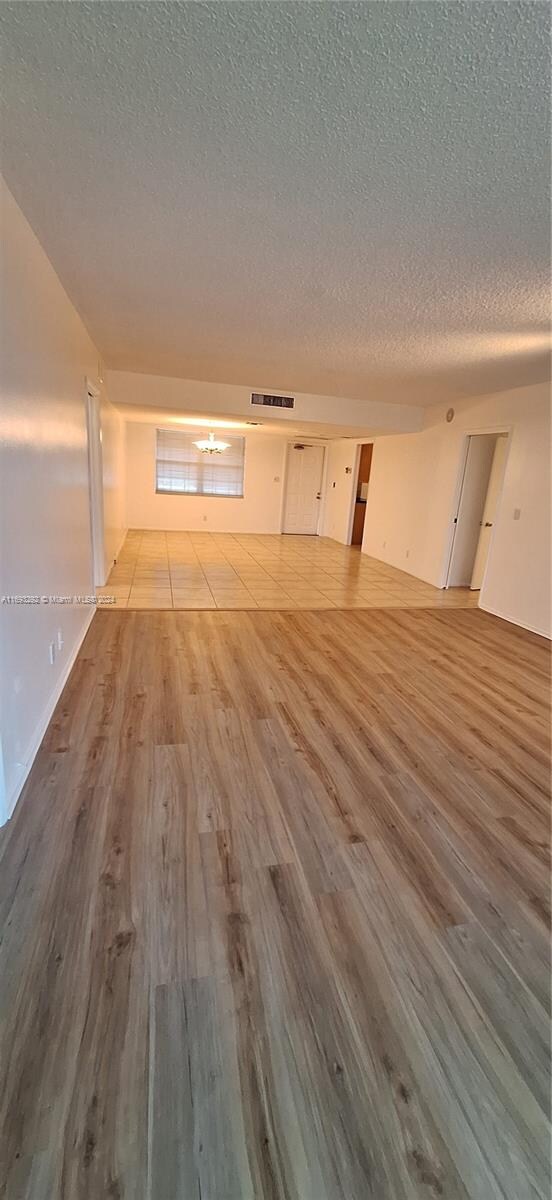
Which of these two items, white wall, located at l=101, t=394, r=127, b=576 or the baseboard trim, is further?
white wall, located at l=101, t=394, r=127, b=576

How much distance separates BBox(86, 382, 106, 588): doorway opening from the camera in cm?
430

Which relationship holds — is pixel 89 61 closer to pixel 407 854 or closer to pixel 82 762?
pixel 82 762

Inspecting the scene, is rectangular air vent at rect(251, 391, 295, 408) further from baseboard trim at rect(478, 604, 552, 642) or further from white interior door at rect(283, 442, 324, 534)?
white interior door at rect(283, 442, 324, 534)

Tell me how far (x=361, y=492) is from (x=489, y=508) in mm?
3425

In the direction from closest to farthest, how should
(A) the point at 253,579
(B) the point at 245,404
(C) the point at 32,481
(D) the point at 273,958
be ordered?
1. (D) the point at 273,958
2. (C) the point at 32,481
3. (B) the point at 245,404
4. (A) the point at 253,579

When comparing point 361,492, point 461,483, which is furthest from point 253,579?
point 361,492

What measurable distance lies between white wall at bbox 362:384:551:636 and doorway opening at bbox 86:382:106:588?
4204mm

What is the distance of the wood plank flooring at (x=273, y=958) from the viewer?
100cm

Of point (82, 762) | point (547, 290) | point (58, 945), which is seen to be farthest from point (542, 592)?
point (58, 945)

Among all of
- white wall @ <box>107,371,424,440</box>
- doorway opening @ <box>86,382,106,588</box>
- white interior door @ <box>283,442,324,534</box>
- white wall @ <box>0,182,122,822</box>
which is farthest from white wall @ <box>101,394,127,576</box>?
white interior door @ <box>283,442,324,534</box>

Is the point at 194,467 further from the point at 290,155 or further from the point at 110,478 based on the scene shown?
the point at 290,155

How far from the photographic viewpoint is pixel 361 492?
9219mm

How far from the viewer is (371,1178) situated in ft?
3.19

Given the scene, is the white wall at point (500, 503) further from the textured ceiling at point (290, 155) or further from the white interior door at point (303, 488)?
the white interior door at point (303, 488)
